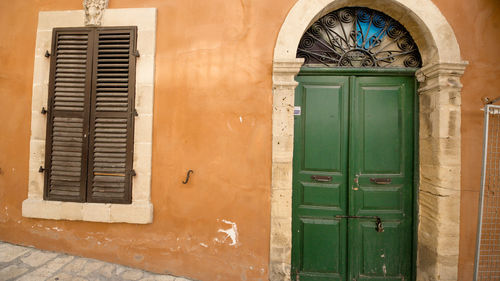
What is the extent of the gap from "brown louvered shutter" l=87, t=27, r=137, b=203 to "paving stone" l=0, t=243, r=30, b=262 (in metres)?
1.04

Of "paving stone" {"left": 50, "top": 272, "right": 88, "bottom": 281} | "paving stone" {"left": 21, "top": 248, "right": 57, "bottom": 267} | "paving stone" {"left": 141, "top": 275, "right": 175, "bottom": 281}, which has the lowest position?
"paving stone" {"left": 141, "top": 275, "right": 175, "bottom": 281}

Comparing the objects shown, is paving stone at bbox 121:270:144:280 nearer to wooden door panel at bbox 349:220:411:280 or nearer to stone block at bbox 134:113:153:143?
stone block at bbox 134:113:153:143

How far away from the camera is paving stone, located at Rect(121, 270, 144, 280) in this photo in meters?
2.40

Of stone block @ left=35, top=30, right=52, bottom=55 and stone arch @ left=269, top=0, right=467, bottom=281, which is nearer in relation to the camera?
stone arch @ left=269, top=0, right=467, bottom=281

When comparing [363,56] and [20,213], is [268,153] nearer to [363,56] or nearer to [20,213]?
[363,56]

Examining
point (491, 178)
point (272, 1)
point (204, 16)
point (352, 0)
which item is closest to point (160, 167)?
point (204, 16)

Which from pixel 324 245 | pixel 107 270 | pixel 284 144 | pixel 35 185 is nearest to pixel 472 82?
pixel 284 144

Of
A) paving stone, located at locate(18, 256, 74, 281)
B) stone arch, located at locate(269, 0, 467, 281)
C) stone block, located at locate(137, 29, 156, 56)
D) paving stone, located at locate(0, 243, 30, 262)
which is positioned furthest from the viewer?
stone block, located at locate(137, 29, 156, 56)

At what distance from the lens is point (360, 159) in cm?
263

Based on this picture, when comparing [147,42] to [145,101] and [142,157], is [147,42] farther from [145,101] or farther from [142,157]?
[142,157]

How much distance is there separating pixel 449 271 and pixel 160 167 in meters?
3.48

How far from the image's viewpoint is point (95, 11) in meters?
2.65

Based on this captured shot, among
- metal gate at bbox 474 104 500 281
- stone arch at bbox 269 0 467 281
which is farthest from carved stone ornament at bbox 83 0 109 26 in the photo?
metal gate at bbox 474 104 500 281

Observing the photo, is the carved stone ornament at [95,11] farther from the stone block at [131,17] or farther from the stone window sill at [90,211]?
the stone window sill at [90,211]
